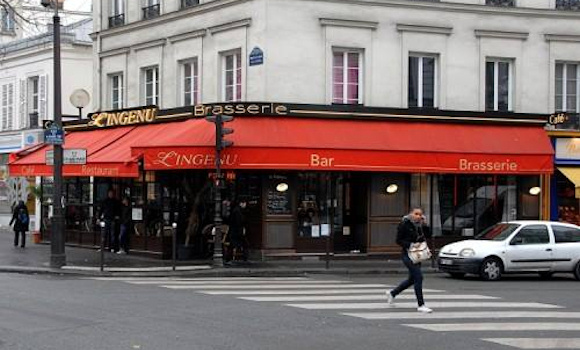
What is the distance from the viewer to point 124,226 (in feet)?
86.7

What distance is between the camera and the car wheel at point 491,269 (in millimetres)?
20734

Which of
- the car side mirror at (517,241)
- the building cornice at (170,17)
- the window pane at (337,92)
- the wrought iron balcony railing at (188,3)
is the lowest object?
the car side mirror at (517,241)

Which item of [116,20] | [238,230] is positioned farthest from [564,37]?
[116,20]

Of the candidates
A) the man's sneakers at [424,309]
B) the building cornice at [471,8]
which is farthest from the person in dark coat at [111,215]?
the man's sneakers at [424,309]

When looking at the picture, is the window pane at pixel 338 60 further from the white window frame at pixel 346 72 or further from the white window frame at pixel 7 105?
the white window frame at pixel 7 105

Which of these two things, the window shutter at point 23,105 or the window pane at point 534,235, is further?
the window shutter at point 23,105

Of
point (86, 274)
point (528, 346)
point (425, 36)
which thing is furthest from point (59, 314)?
point (425, 36)

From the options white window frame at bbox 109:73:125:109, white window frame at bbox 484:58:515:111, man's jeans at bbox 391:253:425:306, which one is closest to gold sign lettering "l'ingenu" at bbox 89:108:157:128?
white window frame at bbox 109:73:125:109

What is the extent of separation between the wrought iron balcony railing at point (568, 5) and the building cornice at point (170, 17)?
10307mm

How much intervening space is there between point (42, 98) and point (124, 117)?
1122cm

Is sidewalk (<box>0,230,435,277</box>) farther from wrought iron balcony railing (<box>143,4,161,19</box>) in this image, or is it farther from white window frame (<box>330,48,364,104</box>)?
wrought iron balcony railing (<box>143,4,161,19</box>)

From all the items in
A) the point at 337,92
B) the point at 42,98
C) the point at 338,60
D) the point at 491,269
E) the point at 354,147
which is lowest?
the point at 491,269

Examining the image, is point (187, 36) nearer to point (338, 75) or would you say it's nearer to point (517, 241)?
point (338, 75)

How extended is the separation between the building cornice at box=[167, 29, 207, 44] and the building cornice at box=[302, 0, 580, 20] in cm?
414
